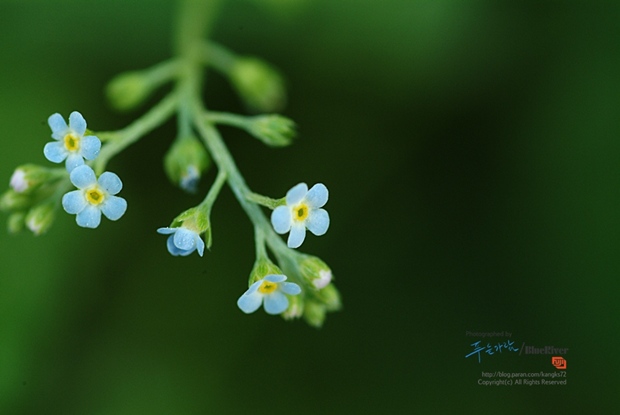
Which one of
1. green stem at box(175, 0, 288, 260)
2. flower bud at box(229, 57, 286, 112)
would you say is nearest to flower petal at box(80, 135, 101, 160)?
green stem at box(175, 0, 288, 260)

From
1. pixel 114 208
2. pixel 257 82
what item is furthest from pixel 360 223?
pixel 114 208

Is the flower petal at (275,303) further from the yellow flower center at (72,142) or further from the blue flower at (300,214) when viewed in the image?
the yellow flower center at (72,142)

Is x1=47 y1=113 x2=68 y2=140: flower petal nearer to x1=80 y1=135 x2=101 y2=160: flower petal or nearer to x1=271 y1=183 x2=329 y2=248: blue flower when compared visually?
x1=80 y1=135 x2=101 y2=160: flower petal

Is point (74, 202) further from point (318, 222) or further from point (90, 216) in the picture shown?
point (318, 222)

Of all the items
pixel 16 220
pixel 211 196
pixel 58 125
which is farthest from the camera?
pixel 16 220

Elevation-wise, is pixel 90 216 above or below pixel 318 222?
below

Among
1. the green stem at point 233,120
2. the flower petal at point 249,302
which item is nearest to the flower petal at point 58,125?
the green stem at point 233,120
